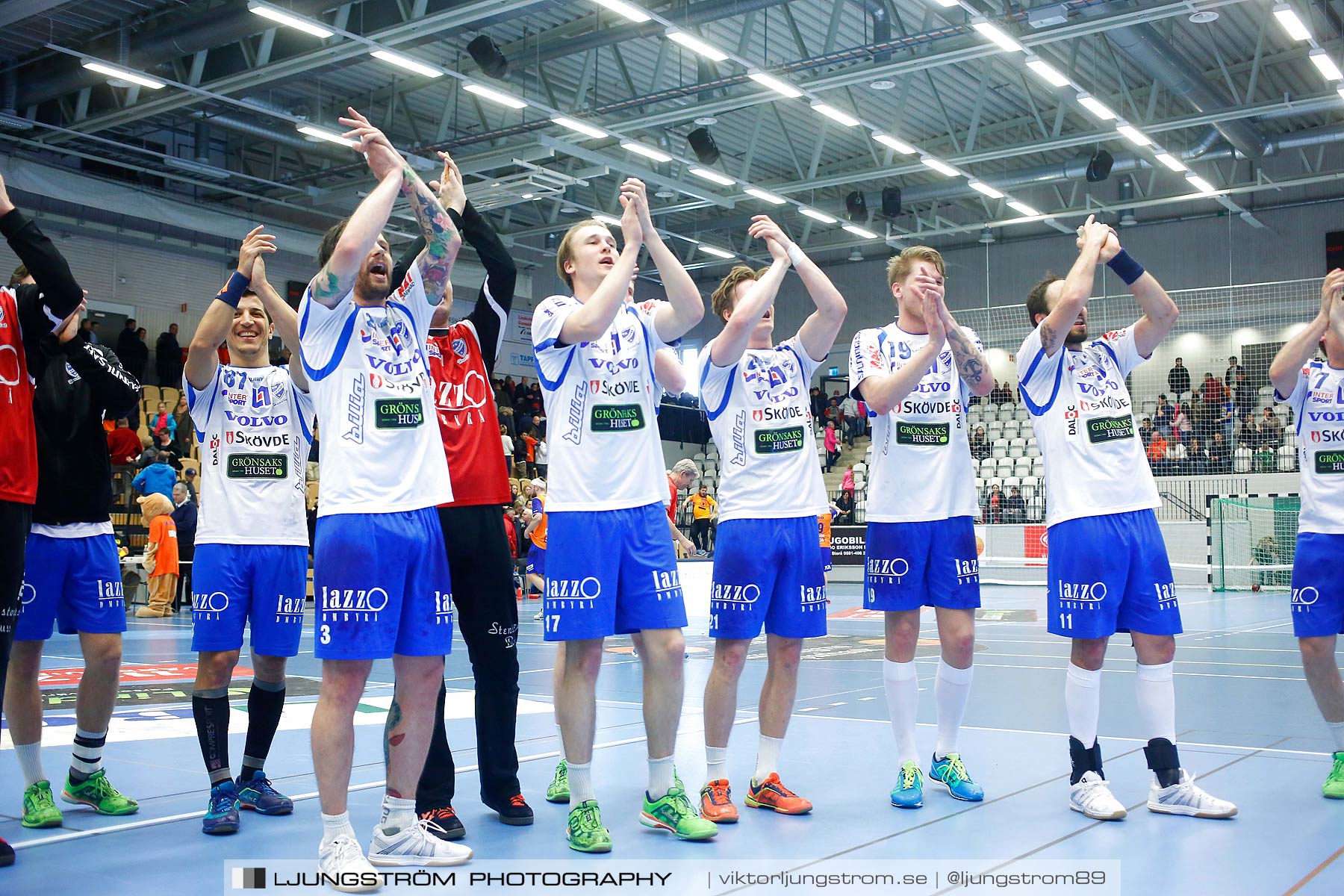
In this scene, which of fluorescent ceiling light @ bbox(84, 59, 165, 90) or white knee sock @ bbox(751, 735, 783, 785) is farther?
fluorescent ceiling light @ bbox(84, 59, 165, 90)

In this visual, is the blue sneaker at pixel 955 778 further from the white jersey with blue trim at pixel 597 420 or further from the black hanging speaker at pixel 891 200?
the black hanging speaker at pixel 891 200

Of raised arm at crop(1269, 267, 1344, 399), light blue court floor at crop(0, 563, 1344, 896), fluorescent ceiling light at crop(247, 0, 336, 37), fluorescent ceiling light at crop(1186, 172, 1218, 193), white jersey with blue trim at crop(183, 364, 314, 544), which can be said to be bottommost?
light blue court floor at crop(0, 563, 1344, 896)

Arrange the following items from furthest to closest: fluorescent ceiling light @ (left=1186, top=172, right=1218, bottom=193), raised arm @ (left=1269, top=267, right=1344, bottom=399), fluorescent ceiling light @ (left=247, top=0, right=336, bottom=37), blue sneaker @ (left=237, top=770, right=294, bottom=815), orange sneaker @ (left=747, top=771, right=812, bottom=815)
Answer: fluorescent ceiling light @ (left=1186, top=172, right=1218, bottom=193) → fluorescent ceiling light @ (left=247, top=0, right=336, bottom=37) → raised arm @ (left=1269, top=267, right=1344, bottom=399) → blue sneaker @ (left=237, top=770, right=294, bottom=815) → orange sneaker @ (left=747, top=771, right=812, bottom=815)

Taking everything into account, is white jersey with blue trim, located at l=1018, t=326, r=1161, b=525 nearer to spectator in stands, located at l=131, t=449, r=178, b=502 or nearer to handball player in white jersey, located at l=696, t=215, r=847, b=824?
handball player in white jersey, located at l=696, t=215, r=847, b=824

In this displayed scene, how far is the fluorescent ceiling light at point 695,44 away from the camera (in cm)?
1523

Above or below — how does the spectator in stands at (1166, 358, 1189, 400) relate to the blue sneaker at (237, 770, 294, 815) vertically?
above

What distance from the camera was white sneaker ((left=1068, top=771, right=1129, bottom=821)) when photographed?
13.1 feet

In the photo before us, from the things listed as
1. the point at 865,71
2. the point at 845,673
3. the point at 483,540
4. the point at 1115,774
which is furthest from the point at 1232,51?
the point at 483,540

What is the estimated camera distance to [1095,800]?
4.03 m

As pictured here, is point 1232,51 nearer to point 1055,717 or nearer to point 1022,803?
point 1055,717

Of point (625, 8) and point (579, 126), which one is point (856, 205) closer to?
point (579, 126)

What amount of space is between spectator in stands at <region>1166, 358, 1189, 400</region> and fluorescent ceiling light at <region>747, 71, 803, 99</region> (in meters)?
11.9

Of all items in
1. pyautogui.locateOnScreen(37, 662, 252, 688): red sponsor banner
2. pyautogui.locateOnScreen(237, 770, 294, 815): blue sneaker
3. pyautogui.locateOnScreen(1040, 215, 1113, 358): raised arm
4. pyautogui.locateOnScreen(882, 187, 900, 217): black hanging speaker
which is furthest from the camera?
pyautogui.locateOnScreen(882, 187, 900, 217): black hanging speaker

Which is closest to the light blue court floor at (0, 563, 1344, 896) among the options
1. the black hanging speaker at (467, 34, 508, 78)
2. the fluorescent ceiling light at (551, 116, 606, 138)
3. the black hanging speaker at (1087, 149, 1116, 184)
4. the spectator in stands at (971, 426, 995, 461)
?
the black hanging speaker at (467, 34, 508, 78)
